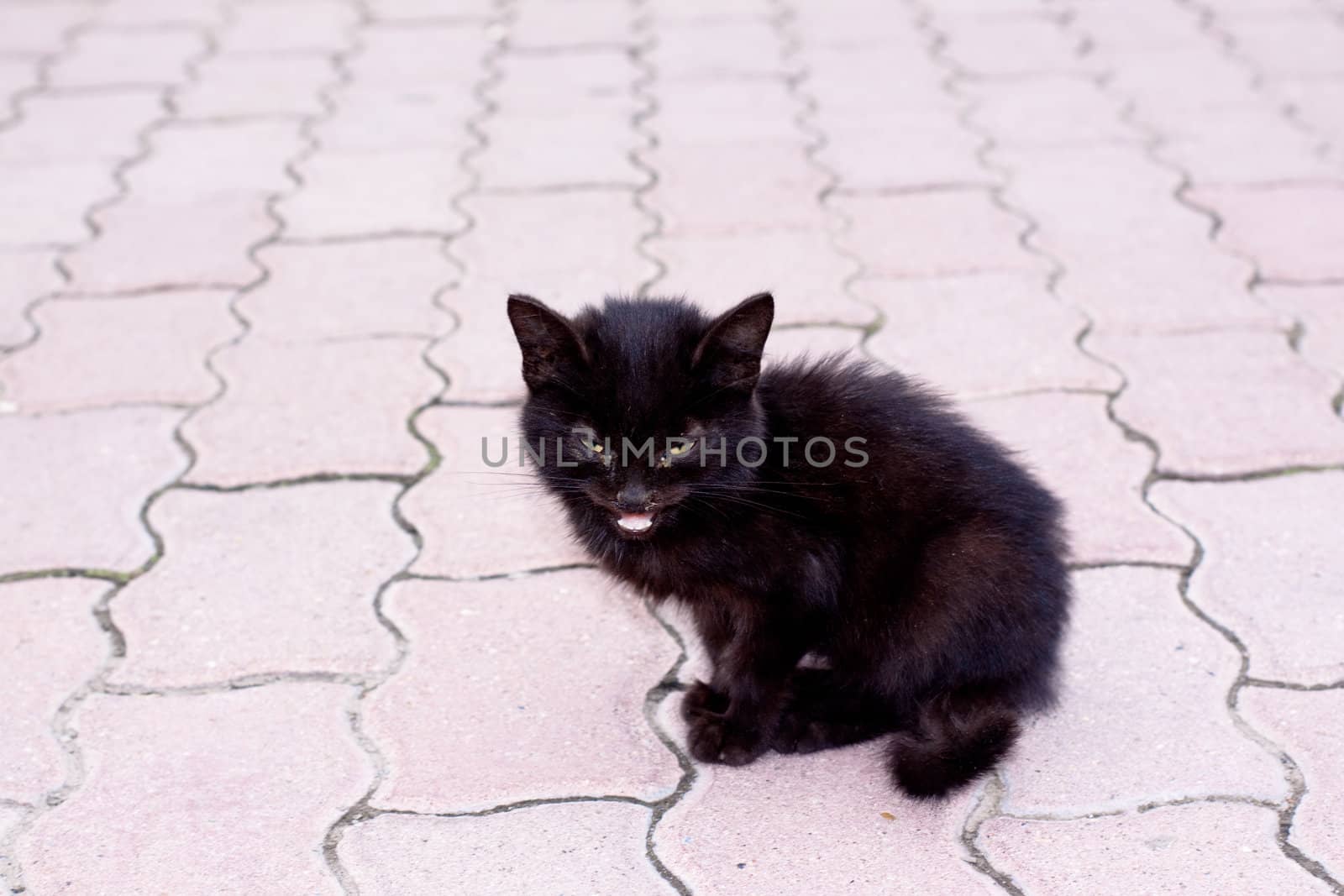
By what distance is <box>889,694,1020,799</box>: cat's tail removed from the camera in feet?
6.93

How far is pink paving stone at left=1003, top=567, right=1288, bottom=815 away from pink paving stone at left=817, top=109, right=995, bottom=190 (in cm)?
195

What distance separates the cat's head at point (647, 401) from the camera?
206 cm

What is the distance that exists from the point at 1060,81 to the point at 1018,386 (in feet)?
7.33

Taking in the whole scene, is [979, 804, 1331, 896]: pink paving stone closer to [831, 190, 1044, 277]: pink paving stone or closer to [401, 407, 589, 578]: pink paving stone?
[401, 407, 589, 578]: pink paving stone

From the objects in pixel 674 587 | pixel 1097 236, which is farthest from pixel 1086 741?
pixel 1097 236

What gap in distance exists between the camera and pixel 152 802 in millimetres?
2148

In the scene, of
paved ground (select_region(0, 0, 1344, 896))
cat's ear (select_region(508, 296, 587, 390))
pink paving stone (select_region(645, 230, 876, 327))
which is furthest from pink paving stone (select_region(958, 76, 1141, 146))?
cat's ear (select_region(508, 296, 587, 390))

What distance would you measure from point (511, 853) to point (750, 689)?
0.45m

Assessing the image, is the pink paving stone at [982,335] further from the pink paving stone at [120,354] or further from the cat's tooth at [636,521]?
the pink paving stone at [120,354]

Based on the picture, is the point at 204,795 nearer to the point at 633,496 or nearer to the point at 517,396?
the point at 633,496

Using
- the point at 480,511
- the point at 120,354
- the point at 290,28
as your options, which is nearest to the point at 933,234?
the point at 480,511

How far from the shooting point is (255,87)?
511 cm

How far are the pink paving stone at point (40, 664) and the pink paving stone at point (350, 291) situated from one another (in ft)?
3.47

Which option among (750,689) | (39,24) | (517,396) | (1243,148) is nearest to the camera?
(750,689)
